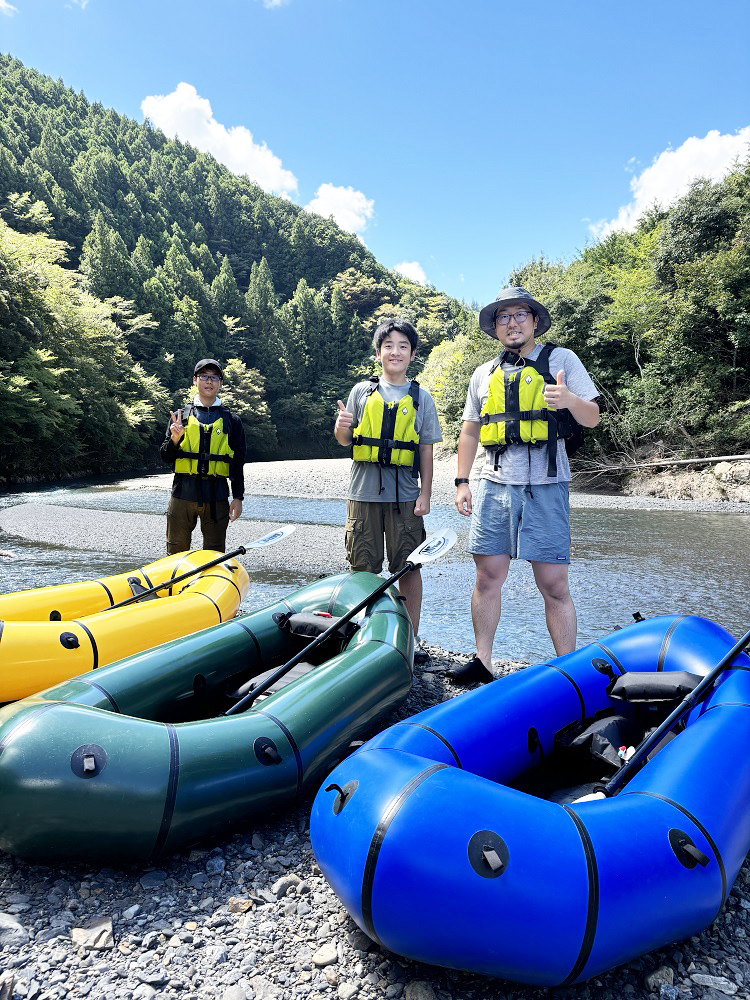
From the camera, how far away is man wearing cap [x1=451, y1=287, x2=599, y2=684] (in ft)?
9.33

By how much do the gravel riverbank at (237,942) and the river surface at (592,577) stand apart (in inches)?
99.6

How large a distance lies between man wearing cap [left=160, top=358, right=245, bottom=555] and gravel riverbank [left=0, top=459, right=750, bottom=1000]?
2.58m

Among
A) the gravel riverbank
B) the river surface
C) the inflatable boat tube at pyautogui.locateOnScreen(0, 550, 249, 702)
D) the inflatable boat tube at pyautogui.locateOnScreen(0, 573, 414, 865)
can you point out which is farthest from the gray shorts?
the inflatable boat tube at pyautogui.locateOnScreen(0, 550, 249, 702)

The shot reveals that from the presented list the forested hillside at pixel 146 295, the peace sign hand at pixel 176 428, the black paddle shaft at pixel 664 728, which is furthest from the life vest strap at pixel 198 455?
the forested hillside at pixel 146 295

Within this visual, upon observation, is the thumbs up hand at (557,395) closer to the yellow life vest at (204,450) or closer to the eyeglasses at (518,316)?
the eyeglasses at (518,316)

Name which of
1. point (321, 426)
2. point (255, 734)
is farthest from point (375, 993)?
point (321, 426)

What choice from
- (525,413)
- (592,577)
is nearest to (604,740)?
(525,413)

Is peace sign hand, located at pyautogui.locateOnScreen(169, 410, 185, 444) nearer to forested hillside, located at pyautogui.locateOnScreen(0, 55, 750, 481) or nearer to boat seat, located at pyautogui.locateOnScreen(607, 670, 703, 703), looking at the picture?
boat seat, located at pyautogui.locateOnScreen(607, 670, 703, 703)

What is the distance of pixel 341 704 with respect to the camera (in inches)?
91.4

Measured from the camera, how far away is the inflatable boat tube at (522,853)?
1325 mm

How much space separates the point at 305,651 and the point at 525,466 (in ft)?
4.55

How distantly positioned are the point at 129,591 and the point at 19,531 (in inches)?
283

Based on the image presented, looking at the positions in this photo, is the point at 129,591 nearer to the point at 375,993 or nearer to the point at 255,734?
the point at 255,734

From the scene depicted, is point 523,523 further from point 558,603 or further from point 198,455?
point 198,455
